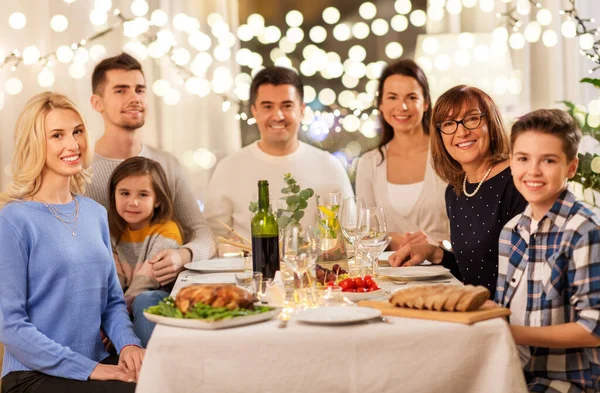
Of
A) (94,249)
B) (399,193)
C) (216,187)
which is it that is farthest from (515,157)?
(216,187)

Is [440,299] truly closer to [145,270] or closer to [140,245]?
[145,270]

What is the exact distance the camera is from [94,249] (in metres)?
2.21

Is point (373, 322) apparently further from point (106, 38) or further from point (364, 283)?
point (106, 38)

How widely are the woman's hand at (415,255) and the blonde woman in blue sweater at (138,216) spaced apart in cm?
97

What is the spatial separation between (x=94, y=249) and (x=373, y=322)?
0.99 metres

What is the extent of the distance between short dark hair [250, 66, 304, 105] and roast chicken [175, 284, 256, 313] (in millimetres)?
2156

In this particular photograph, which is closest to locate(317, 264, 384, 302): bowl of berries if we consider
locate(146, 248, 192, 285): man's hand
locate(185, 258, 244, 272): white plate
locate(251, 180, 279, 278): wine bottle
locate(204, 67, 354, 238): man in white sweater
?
locate(251, 180, 279, 278): wine bottle

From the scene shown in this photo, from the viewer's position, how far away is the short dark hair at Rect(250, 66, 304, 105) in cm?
365

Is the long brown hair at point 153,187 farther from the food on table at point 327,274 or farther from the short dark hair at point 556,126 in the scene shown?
the short dark hair at point 556,126

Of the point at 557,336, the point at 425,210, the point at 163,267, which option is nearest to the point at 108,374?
the point at 163,267

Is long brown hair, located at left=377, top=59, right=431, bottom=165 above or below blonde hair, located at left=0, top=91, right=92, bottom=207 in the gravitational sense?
above

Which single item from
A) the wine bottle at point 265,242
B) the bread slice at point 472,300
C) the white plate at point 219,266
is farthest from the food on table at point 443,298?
the white plate at point 219,266

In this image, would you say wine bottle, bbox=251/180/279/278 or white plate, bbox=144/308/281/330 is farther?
wine bottle, bbox=251/180/279/278

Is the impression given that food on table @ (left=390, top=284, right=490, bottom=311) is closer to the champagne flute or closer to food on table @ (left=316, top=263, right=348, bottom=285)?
the champagne flute
